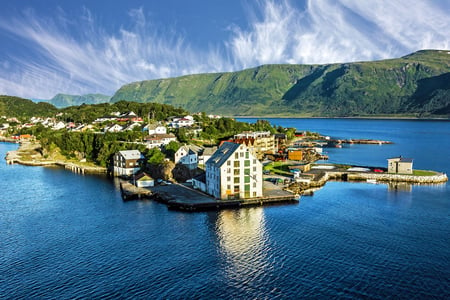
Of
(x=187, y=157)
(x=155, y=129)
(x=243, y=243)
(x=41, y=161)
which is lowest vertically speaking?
(x=243, y=243)

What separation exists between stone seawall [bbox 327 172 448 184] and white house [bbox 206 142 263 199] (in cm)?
2875

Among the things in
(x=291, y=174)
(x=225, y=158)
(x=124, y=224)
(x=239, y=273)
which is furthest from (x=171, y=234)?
(x=291, y=174)

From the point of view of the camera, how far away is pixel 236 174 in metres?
57.4

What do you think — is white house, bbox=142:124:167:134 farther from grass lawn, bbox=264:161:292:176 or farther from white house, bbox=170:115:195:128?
grass lawn, bbox=264:161:292:176

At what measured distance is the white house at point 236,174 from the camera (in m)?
56.7

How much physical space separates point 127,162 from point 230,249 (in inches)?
1992

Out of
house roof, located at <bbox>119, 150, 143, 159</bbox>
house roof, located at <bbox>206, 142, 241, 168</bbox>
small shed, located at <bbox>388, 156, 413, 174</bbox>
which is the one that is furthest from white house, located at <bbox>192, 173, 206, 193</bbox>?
small shed, located at <bbox>388, 156, 413, 174</bbox>

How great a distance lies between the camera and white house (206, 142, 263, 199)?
56.7 metres

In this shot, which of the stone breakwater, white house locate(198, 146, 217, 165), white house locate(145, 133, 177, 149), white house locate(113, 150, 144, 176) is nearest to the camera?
the stone breakwater

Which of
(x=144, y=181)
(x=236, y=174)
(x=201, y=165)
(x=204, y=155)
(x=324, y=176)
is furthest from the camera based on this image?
(x=201, y=165)

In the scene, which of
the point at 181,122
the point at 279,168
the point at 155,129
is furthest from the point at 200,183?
the point at 181,122

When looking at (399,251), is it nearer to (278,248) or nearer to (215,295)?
(278,248)

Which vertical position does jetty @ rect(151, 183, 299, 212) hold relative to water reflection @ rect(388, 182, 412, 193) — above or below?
above

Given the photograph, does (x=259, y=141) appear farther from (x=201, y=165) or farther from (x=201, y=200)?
(x=201, y=200)
